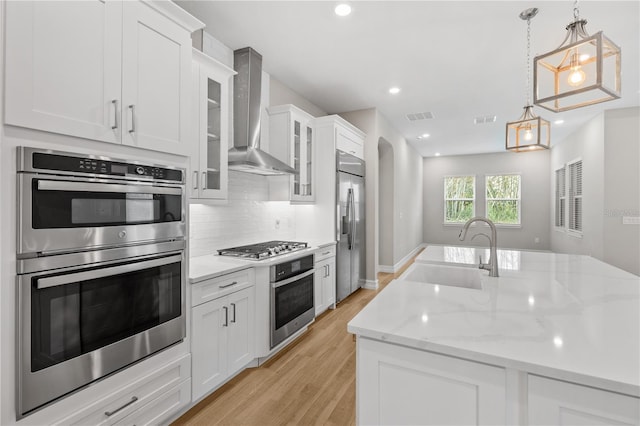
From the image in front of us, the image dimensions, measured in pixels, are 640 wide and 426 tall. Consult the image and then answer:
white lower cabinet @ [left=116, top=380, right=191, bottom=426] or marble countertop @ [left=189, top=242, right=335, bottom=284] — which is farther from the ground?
marble countertop @ [left=189, top=242, right=335, bottom=284]

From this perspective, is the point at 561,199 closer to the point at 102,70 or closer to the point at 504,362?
the point at 504,362

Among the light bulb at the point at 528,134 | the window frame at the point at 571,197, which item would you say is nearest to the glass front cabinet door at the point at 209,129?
the light bulb at the point at 528,134

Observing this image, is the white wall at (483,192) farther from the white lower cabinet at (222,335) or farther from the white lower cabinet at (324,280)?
the white lower cabinet at (222,335)

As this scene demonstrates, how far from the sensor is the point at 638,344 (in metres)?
0.95

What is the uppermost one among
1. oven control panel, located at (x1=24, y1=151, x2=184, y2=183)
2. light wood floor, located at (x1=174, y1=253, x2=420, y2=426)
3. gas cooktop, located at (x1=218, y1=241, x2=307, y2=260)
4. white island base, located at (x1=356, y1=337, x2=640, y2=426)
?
oven control panel, located at (x1=24, y1=151, x2=184, y2=183)

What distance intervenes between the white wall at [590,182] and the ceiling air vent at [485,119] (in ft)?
5.06

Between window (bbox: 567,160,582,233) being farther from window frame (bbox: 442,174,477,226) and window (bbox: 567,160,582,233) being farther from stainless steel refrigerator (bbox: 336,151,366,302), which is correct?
stainless steel refrigerator (bbox: 336,151,366,302)

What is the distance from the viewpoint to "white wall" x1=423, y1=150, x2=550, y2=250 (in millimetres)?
8328

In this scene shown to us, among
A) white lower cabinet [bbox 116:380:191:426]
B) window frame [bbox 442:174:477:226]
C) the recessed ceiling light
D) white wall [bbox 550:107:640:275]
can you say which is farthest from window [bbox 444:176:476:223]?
white lower cabinet [bbox 116:380:191:426]

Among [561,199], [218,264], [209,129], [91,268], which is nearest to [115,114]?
[91,268]

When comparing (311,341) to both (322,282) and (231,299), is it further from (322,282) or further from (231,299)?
(231,299)

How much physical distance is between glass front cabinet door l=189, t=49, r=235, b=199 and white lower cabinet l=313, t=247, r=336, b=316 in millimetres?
1500

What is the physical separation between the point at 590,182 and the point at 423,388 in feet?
20.5

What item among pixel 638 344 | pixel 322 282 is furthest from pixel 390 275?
pixel 638 344
